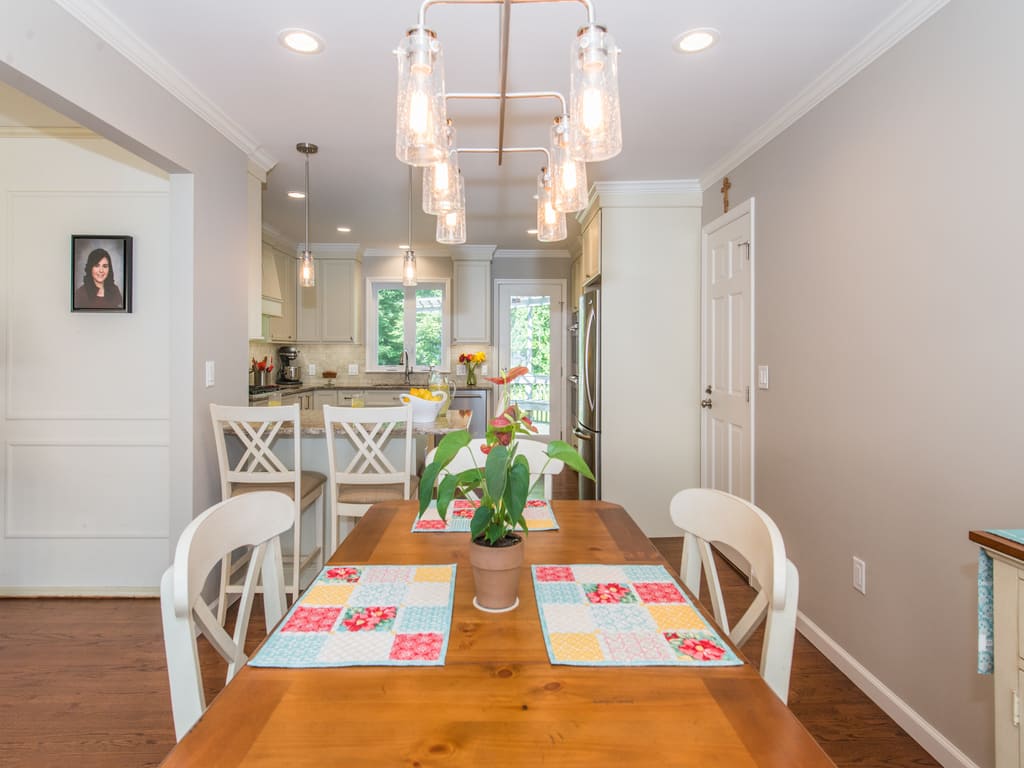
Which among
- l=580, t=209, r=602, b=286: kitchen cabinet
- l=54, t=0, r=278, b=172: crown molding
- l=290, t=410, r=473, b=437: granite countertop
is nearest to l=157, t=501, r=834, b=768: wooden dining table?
l=290, t=410, r=473, b=437: granite countertop

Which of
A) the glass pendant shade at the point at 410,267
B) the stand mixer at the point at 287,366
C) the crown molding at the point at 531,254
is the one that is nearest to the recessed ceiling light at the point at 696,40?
the glass pendant shade at the point at 410,267

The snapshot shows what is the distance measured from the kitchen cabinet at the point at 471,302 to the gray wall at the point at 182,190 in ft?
10.5

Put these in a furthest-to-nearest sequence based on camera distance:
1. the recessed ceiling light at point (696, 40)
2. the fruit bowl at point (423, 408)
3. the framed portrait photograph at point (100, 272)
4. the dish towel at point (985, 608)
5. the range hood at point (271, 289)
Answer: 1. the range hood at point (271, 289)
2. the fruit bowl at point (423, 408)
3. the framed portrait photograph at point (100, 272)
4. the recessed ceiling light at point (696, 40)
5. the dish towel at point (985, 608)

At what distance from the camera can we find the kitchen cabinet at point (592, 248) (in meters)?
3.85

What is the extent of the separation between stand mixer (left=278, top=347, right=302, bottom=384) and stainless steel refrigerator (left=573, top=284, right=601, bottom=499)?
3.17 meters

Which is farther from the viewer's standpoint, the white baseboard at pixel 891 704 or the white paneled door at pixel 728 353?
the white paneled door at pixel 728 353

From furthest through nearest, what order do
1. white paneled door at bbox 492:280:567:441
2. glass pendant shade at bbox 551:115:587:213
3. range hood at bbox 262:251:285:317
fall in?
white paneled door at bbox 492:280:567:441 → range hood at bbox 262:251:285:317 → glass pendant shade at bbox 551:115:587:213

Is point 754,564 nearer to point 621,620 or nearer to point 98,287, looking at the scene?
point 621,620

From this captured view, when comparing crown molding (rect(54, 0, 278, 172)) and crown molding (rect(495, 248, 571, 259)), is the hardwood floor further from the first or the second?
crown molding (rect(495, 248, 571, 259))

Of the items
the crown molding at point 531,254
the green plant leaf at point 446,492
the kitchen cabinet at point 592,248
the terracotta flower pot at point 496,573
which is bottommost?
the terracotta flower pot at point 496,573

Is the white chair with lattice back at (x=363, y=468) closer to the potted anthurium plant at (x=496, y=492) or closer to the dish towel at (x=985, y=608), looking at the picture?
the potted anthurium plant at (x=496, y=492)

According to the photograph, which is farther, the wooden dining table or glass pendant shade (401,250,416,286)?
glass pendant shade (401,250,416,286)

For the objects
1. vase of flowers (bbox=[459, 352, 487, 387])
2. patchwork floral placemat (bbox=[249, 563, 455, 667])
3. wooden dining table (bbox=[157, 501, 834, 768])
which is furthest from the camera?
vase of flowers (bbox=[459, 352, 487, 387])

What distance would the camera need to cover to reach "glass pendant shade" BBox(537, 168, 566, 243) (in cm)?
177
